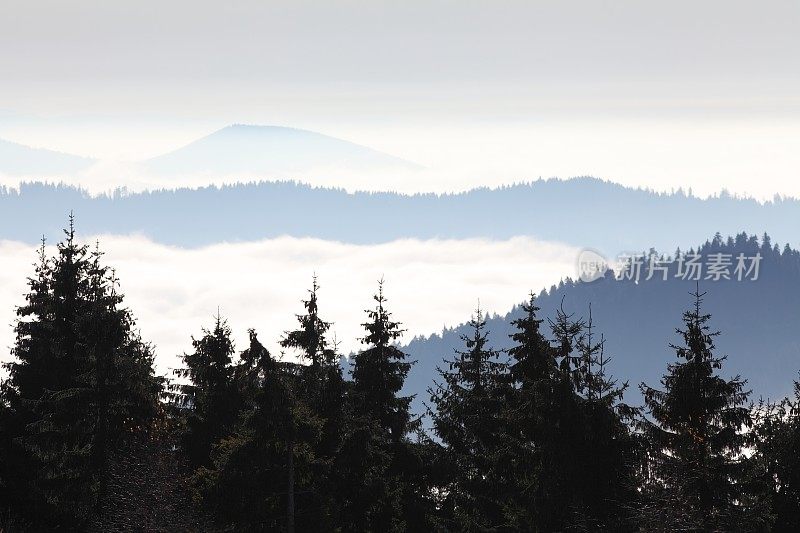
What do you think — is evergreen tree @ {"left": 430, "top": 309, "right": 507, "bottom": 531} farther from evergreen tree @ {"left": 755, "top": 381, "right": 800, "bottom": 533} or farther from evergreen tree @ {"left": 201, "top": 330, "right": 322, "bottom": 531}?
evergreen tree @ {"left": 755, "top": 381, "right": 800, "bottom": 533}

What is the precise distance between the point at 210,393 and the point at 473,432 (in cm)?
1100

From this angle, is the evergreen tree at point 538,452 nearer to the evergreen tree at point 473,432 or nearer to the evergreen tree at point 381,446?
the evergreen tree at point 473,432

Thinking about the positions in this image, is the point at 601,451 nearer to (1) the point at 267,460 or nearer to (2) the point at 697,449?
(2) the point at 697,449

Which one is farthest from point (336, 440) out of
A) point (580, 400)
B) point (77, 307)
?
point (77, 307)

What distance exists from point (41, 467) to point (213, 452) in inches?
295

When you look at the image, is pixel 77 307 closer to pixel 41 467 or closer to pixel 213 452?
pixel 41 467

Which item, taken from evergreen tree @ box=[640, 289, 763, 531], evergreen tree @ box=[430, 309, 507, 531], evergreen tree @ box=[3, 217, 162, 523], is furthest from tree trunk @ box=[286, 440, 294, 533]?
evergreen tree @ box=[640, 289, 763, 531]

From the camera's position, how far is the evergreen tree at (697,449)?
26438mm

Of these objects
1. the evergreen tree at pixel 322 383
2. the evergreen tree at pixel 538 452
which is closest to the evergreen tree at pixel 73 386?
the evergreen tree at pixel 322 383

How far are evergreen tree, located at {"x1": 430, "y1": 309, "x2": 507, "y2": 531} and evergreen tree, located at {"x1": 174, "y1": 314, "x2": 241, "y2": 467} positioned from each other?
342 inches

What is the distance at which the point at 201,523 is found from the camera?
39812mm

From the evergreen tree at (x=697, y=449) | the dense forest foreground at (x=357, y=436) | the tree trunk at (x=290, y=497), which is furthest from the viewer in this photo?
the tree trunk at (x=290, y=497)

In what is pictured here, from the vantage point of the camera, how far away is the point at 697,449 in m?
28.4

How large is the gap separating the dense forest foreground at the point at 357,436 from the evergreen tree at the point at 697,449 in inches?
2.6
